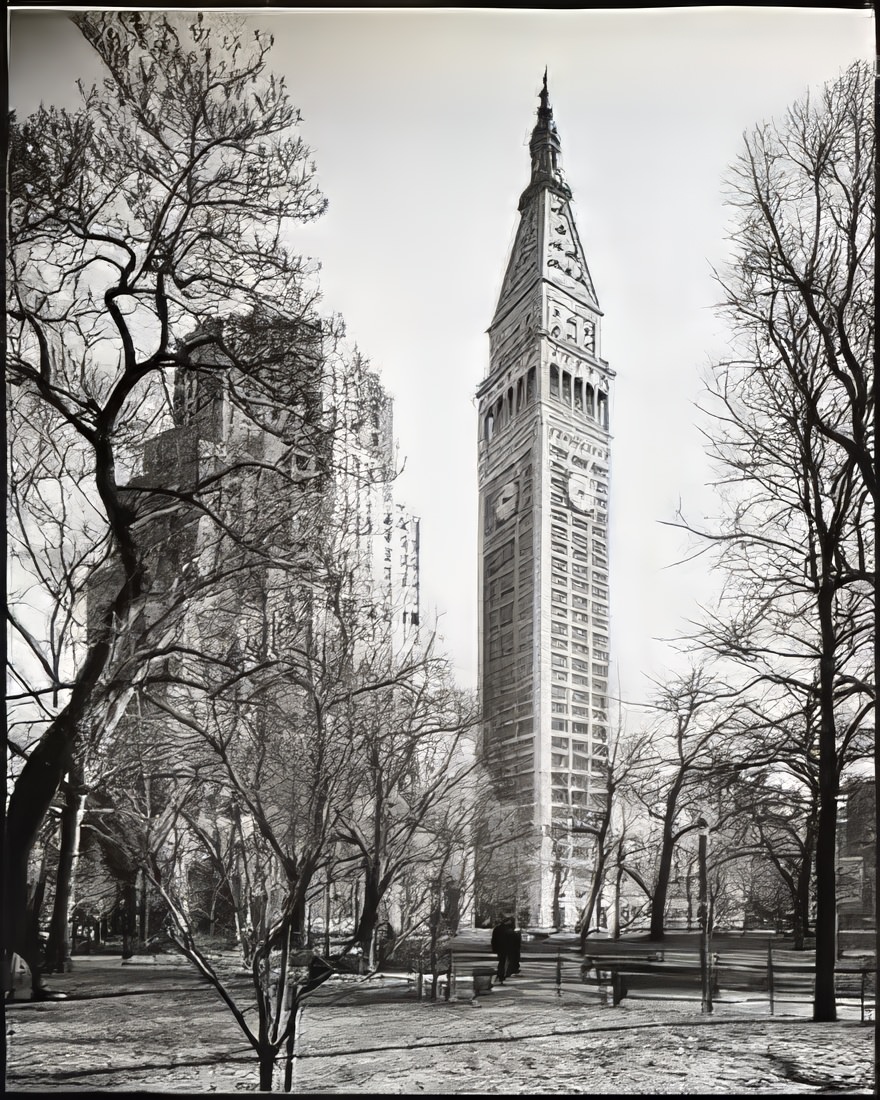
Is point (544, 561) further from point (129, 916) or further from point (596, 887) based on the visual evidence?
point (129, 916)

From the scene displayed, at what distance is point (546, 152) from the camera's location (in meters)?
3.46

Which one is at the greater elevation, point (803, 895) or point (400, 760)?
point (400, 760)

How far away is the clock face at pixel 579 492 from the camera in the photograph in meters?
3.50

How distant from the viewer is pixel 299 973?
132 inches

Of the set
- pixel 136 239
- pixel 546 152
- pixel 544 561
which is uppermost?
pixel 546 152

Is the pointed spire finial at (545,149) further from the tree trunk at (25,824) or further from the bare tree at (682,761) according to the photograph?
the tree trunk at (25,824)

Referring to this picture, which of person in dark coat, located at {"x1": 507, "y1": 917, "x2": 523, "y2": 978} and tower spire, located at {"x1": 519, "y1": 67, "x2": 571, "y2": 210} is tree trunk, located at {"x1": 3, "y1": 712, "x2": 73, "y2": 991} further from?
tower spire, located at {"x1": 519, "y1": 67, "x2": 571, "y2": 210}

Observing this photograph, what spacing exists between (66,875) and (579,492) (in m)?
2.05

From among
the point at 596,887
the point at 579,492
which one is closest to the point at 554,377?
the point at 579,492

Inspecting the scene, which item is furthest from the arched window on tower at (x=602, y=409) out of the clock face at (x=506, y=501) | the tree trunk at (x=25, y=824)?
the tree trunk at (x=25, y=824)

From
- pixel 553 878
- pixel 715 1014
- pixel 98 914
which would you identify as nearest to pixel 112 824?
pixel 98 914

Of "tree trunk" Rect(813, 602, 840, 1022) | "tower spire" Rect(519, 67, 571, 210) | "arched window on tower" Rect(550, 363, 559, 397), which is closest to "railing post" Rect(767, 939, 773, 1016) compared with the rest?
"tree trunk" Rect(813, 602, 840, 1022)

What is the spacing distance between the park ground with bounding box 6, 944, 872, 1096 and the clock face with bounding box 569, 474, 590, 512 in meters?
1.43

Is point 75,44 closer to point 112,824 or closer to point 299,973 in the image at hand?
point 112,824
